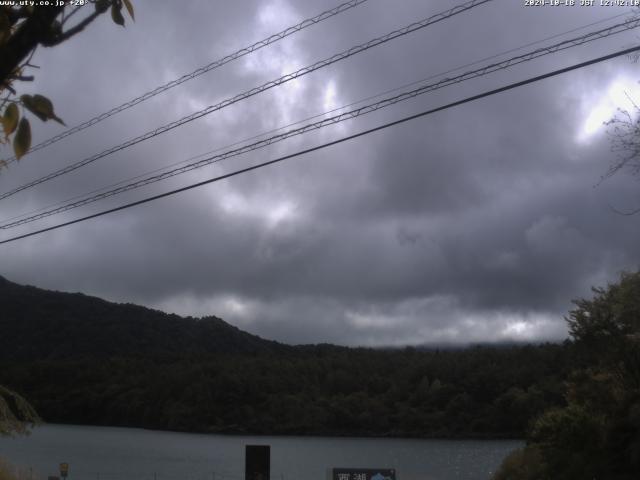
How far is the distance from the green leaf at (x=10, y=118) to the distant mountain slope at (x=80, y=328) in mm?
108260

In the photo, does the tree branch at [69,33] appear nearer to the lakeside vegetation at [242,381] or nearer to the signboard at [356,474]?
the signboard at [356,474]

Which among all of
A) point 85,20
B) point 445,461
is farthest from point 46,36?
point 445,461

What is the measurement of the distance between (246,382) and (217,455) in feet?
116

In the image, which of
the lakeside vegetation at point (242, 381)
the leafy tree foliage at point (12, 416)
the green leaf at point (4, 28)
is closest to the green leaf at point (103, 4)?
the green leaf at point (4, 28)

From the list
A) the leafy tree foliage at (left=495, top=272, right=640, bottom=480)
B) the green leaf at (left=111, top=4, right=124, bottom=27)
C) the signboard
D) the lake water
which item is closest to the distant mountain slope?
the lake water

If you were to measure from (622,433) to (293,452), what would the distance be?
54125 mm

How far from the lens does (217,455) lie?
6881 cm

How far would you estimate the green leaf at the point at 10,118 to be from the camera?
11.0 ft

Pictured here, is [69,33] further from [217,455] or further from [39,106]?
[217,455]

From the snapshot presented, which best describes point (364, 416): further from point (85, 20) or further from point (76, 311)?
point (85, 20)

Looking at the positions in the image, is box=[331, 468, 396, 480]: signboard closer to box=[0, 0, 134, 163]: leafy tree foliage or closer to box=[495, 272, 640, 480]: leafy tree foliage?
box=[495, 272, 640, 480]: leafy tree foliage

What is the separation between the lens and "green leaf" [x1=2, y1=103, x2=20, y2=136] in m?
3.36

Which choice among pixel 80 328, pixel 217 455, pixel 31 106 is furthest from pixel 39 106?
pixel 80 328

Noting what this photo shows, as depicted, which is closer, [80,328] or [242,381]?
[242,381]
